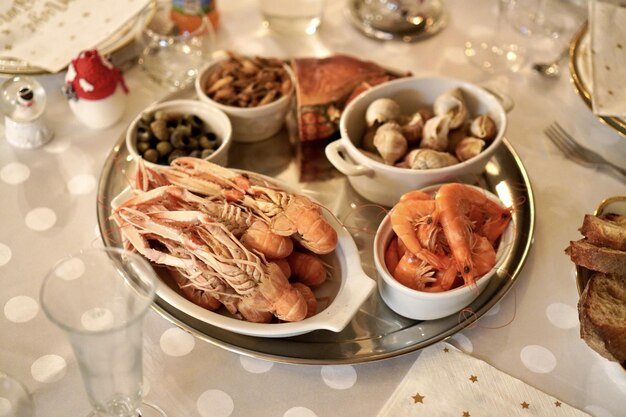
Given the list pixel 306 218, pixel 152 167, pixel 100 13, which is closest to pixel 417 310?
pixel 306 218

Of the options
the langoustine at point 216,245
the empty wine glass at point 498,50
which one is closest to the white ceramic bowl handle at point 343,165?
the langoustine at point 216,245

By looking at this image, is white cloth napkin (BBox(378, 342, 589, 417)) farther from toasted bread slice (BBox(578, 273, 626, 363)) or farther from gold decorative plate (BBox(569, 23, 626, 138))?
gold decorative plate (BBox(569, 23, 626, 138))

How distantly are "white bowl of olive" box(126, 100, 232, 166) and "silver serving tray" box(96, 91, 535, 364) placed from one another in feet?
0.20

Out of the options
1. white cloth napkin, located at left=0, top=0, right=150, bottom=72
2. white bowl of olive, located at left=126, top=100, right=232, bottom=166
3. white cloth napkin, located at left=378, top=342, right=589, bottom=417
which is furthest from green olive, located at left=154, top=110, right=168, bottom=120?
white cloth napkin, located at left=378, top=342, right=589, bottom=417

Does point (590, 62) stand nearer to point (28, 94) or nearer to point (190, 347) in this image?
point (190, 347)

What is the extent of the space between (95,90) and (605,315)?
0.81 metres

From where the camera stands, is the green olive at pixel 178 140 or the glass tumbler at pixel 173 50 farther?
the glass tumbler at pixel 173 50

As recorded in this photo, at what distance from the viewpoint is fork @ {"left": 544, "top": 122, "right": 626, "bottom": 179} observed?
1.03 m

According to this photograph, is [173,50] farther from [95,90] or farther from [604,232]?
[604,232]

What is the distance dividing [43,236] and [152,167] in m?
0.20

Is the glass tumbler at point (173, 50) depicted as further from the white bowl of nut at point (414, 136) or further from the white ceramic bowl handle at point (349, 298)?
the white ceramic bowl handle at point (349, 298)

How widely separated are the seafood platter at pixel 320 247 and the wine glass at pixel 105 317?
7 centimetres

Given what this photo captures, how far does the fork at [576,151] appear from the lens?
1.03m

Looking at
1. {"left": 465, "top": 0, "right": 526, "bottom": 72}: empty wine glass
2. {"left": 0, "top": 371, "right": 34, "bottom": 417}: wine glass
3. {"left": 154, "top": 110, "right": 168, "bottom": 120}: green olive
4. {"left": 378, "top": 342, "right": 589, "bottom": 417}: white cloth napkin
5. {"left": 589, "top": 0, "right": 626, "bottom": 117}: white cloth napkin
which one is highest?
{"left": 589, "top": 0, "right": 626, "bottom": 117}: white cloth napkin
